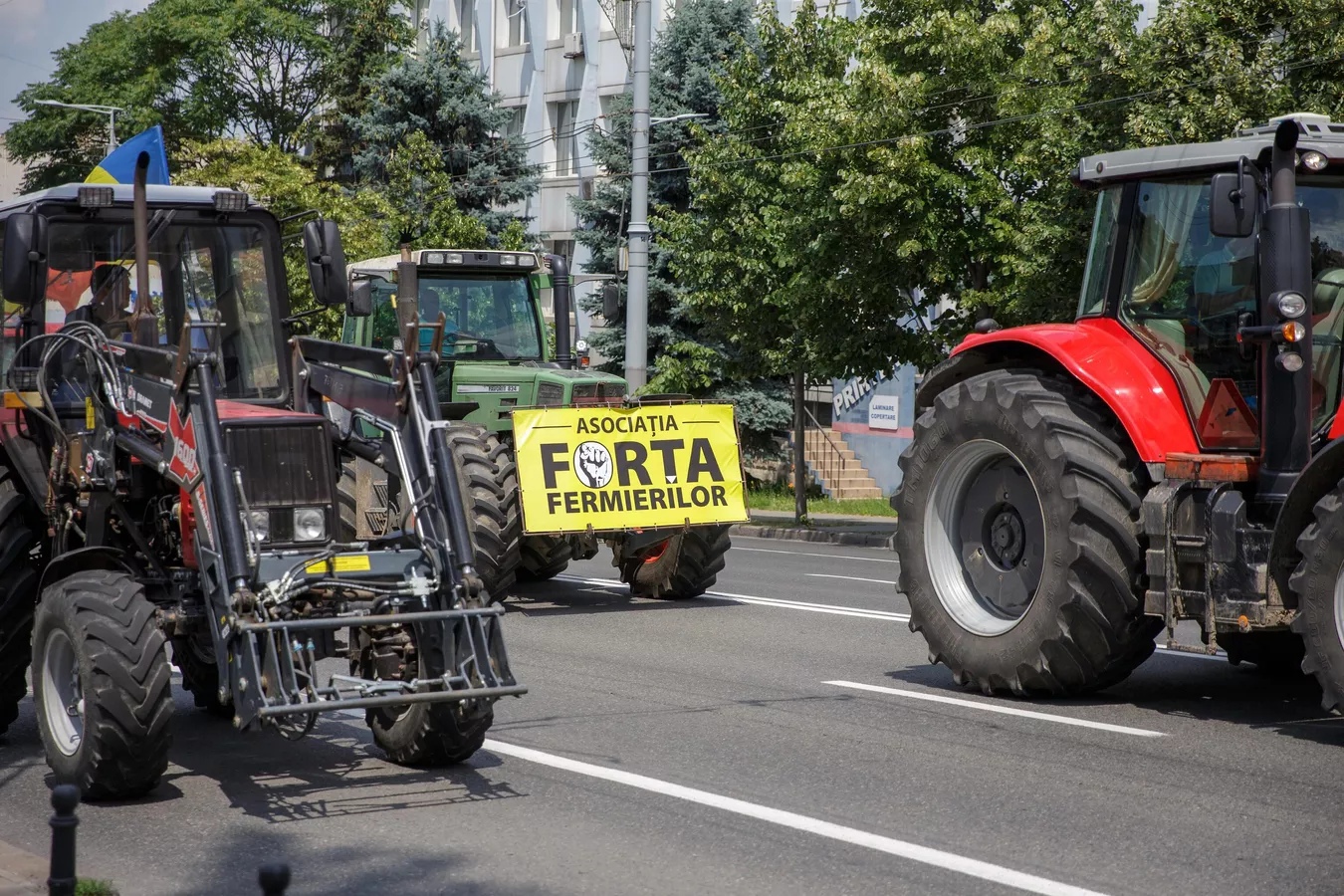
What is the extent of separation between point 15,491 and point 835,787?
454 cm

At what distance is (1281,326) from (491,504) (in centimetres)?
680

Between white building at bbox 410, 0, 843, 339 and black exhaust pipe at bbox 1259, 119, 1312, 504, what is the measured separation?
1384 inches

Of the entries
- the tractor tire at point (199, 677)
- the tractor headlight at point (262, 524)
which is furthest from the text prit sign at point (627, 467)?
the tractor headlight at point (262, 524)

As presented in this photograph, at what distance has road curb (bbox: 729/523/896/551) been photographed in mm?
26406

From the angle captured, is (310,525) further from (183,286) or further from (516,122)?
(516,122)

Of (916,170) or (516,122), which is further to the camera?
(516,122)

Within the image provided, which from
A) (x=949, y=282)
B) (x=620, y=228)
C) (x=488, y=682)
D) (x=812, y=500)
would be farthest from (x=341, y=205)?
(x=488, y=682)

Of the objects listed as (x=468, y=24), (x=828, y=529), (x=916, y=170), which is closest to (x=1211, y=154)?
(x=916, y=170)

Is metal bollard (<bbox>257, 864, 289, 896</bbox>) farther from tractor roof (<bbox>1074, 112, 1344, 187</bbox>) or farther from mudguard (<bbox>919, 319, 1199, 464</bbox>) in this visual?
tractor roof (<bbox>1074, 112, 1344, 187</bbox>)

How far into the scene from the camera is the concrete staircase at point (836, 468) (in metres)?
37.9

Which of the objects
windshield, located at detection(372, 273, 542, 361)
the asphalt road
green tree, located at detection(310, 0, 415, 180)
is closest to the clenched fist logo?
windshield, located at detection(372, 273, 542, 361)

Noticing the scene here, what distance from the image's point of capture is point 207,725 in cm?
892

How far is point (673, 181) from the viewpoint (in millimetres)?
36375

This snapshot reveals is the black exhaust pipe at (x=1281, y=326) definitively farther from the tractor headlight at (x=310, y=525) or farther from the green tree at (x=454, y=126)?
the green tree at (x=454, y=126)
